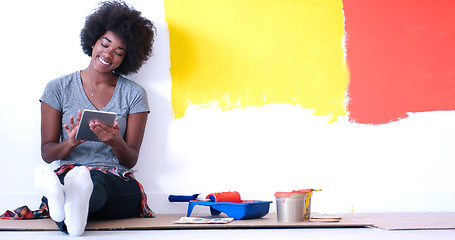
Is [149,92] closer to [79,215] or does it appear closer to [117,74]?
[117,74]

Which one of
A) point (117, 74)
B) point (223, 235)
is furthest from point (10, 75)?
point (223, 235)

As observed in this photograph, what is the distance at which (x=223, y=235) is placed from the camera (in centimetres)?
157

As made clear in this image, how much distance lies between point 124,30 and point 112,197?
79 cm

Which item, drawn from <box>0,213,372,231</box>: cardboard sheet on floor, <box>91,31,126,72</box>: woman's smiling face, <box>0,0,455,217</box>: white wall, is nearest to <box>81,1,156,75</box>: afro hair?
<box>91,31,126,72</box>: woman's smiling face

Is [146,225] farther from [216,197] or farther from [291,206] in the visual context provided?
[291,206]

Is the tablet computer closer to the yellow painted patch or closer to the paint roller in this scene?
the paint roller

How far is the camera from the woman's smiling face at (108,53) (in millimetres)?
2207

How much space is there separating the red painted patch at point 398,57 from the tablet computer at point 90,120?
130 cm

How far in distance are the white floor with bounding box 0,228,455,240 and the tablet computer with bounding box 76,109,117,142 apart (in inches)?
15.1

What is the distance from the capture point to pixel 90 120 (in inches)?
70.8

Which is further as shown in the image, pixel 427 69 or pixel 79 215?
pixel 427 69

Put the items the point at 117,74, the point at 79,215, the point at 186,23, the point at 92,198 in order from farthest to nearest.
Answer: the point at 186,23 < the point at 117,74 < the point at 92,198 < the point at 79,215

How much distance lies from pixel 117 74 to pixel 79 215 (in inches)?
40.6

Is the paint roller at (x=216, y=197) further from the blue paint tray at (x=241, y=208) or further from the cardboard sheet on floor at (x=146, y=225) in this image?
the cardboard sheet on floor at (x=146, y=225)
